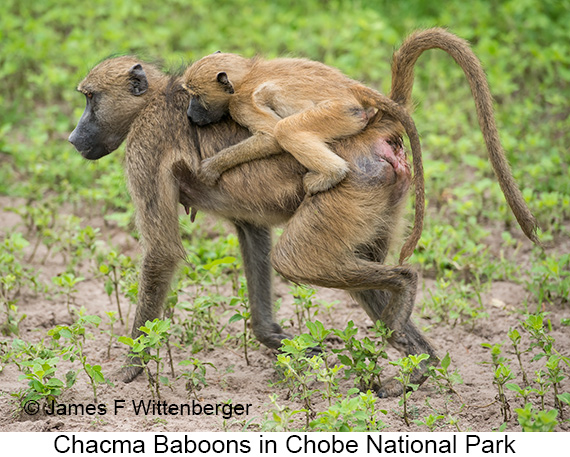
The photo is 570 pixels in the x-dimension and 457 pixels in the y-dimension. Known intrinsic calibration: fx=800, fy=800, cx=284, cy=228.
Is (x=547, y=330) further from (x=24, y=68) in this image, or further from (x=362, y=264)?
(x=24, y=68)

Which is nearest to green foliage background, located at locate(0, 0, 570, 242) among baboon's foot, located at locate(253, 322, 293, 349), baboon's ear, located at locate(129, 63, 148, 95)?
baboon's ear, located at locate(129, 63, 148, 95)

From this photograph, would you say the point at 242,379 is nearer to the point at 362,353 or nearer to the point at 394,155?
the point at 362,353

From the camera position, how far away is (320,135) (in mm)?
3637

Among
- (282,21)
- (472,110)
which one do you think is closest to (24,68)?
(282,21)

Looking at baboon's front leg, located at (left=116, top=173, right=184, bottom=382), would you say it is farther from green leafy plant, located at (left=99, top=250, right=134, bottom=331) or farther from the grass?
green leafy plant, located at (left=99, top=250, right=134, bottom=331)

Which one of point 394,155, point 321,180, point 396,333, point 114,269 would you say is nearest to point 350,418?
point 396,333

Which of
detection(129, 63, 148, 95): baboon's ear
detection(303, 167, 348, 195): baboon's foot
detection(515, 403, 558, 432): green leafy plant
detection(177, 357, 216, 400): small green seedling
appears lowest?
detection(515, 403, 558, 432): green leafy plant

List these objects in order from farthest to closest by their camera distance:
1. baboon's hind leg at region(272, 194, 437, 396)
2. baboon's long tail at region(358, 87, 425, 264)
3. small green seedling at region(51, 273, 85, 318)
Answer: small green seedling at region(51, 273, 85, 318) → baboon's hind leg at region(272, 194, 437, 396) → baboon's long tail at region(358, 87, 425, 264)

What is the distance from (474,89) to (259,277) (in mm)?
1620

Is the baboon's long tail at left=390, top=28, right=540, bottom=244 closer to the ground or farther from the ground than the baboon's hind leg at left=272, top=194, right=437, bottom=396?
farther from the ground

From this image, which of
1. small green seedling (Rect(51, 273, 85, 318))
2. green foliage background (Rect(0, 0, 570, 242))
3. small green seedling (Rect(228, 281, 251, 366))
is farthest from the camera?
green foliage background (Rect(0, 0, 570, 242))

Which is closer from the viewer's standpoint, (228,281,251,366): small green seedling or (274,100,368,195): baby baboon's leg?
(274,100,368,195): baby baboon's leg

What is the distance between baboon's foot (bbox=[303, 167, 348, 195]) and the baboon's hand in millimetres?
489

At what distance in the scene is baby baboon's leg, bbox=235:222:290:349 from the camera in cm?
446
